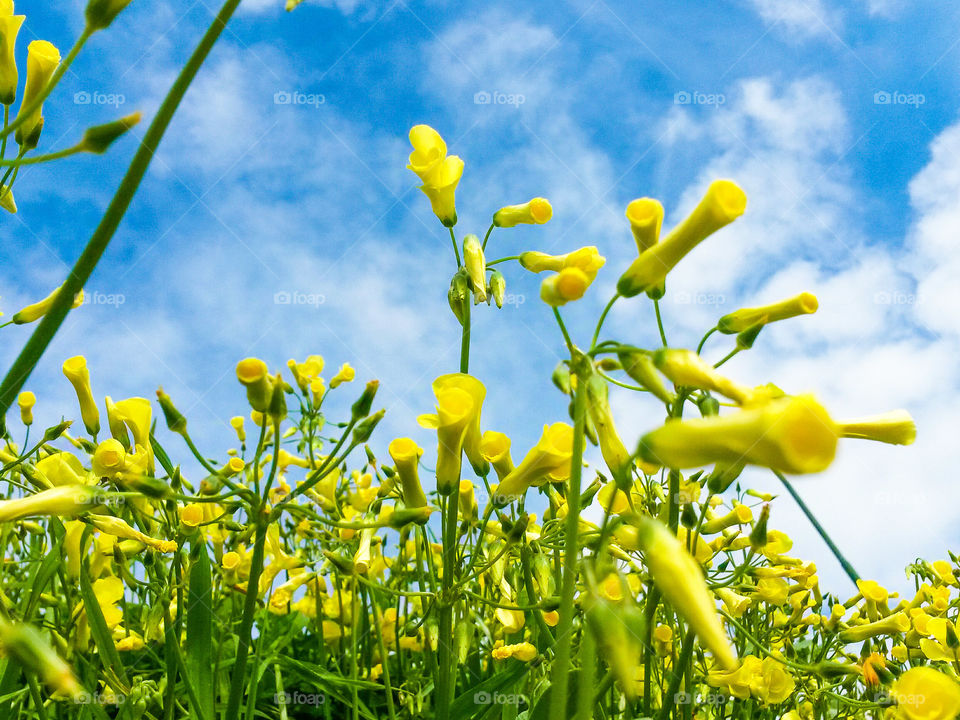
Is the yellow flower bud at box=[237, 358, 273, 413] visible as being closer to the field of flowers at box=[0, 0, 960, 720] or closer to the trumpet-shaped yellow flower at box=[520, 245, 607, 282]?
the field of flowers at box=[0, 0, 960, 720]

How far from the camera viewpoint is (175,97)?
2.48 feet

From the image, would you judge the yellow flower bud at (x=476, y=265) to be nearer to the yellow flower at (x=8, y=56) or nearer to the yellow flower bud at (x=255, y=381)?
the yellow flower bud at (x=255, y=381)

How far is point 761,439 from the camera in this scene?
2.61 ft

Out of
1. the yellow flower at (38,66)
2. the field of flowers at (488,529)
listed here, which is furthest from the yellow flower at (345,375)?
the yellow flower at (38,66)

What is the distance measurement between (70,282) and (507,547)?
111cm

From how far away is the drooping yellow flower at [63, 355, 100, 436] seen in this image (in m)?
1.96

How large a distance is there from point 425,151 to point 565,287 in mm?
1069

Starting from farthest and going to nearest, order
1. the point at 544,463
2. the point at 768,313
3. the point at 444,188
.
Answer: the point at 444,188, the point at 544,463, the point at 768,313

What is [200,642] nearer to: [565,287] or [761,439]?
[565,287]

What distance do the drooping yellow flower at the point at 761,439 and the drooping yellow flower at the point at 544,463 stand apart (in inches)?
23.6

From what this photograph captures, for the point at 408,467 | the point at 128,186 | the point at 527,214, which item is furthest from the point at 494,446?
the point at 128,186

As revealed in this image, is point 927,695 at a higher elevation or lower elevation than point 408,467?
lower

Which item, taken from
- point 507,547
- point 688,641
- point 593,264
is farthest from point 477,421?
point 688,641

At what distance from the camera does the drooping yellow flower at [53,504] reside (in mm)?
896
